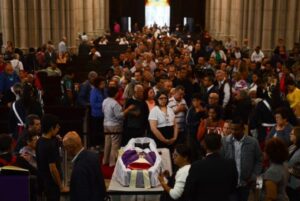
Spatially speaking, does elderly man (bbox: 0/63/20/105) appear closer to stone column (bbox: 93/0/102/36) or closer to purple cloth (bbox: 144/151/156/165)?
purple cloth (bbox: 144/151/156/165)

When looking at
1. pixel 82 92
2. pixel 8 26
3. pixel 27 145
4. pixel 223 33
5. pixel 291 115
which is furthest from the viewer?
pixel 223 33

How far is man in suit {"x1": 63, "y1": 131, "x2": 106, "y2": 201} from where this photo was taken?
5.92m

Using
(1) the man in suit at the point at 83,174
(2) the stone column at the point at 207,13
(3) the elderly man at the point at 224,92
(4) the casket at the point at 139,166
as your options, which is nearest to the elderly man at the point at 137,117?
(4) the casket at the point at 139,166

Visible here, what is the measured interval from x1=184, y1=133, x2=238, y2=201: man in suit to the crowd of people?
0.04 feet

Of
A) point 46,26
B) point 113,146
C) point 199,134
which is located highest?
point 46,26

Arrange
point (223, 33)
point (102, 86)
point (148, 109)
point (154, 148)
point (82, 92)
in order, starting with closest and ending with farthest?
point (154, 148) < point (148, 109) < point (102, 86) < point (82, 92) < point (223, 33)

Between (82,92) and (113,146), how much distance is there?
204 centimetres

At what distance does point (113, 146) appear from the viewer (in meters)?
10.7

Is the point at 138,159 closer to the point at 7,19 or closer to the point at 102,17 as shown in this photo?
the point at 7,19

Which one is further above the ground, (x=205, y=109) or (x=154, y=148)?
(x=205, y=109)

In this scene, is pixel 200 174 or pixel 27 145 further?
pixel 27 145

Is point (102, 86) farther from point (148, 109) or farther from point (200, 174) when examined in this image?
point (200, 174)

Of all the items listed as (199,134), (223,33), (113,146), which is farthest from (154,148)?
(223,33)

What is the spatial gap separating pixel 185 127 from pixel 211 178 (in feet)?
15.1
